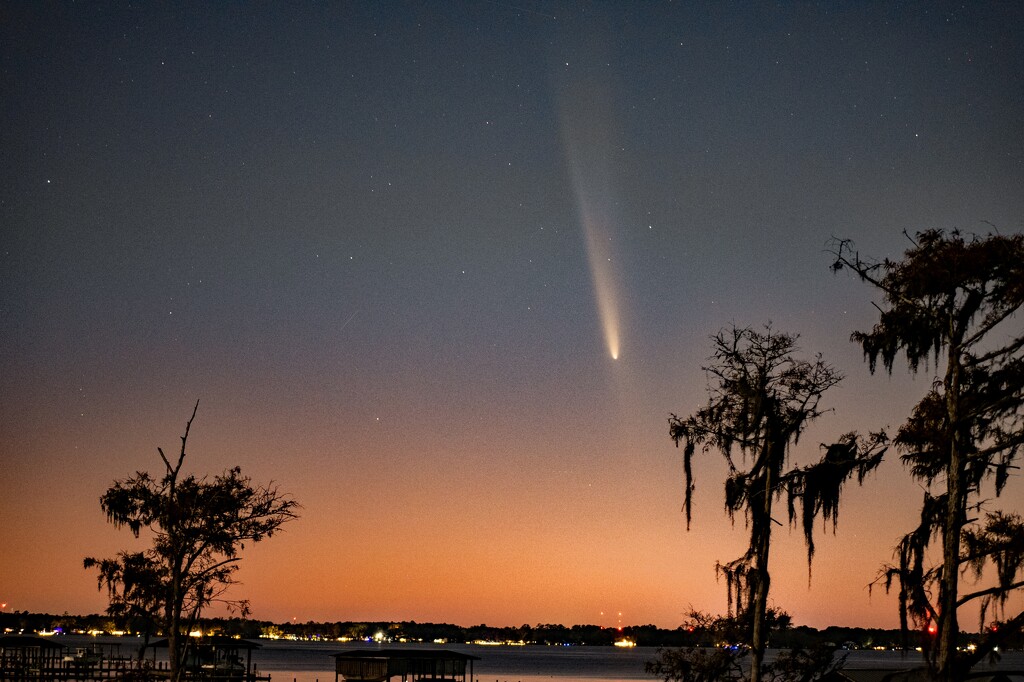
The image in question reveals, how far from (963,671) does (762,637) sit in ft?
22.7

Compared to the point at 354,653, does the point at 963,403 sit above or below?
above

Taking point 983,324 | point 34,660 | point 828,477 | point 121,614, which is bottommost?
point 34,660

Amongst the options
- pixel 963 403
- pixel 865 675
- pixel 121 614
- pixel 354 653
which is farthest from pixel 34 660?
pixel 963 403

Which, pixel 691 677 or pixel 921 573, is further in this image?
pixel 691 677

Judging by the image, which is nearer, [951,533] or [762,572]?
[951,533]

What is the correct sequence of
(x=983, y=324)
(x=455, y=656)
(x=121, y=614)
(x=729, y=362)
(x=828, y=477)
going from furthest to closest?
1. (x=455, y=656)
2. (x=121, y=614)
3. (x=729, y=362)
4. (x=828, y=477)
5. (x=983, y=324)

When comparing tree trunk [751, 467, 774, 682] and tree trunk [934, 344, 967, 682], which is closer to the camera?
tree trunk [934, 344, 967, 682]

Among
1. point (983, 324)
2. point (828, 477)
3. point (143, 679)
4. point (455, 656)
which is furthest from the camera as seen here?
point (455, 656)

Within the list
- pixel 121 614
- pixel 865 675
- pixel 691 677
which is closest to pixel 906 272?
pixel 691 677

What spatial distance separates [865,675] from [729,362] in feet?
40.4

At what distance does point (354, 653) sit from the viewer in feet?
192

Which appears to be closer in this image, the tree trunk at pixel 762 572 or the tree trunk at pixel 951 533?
the tree trunk at pixel 951 533

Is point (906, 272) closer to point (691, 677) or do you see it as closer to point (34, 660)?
point (691, 677)

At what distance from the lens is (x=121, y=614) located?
123 ft
